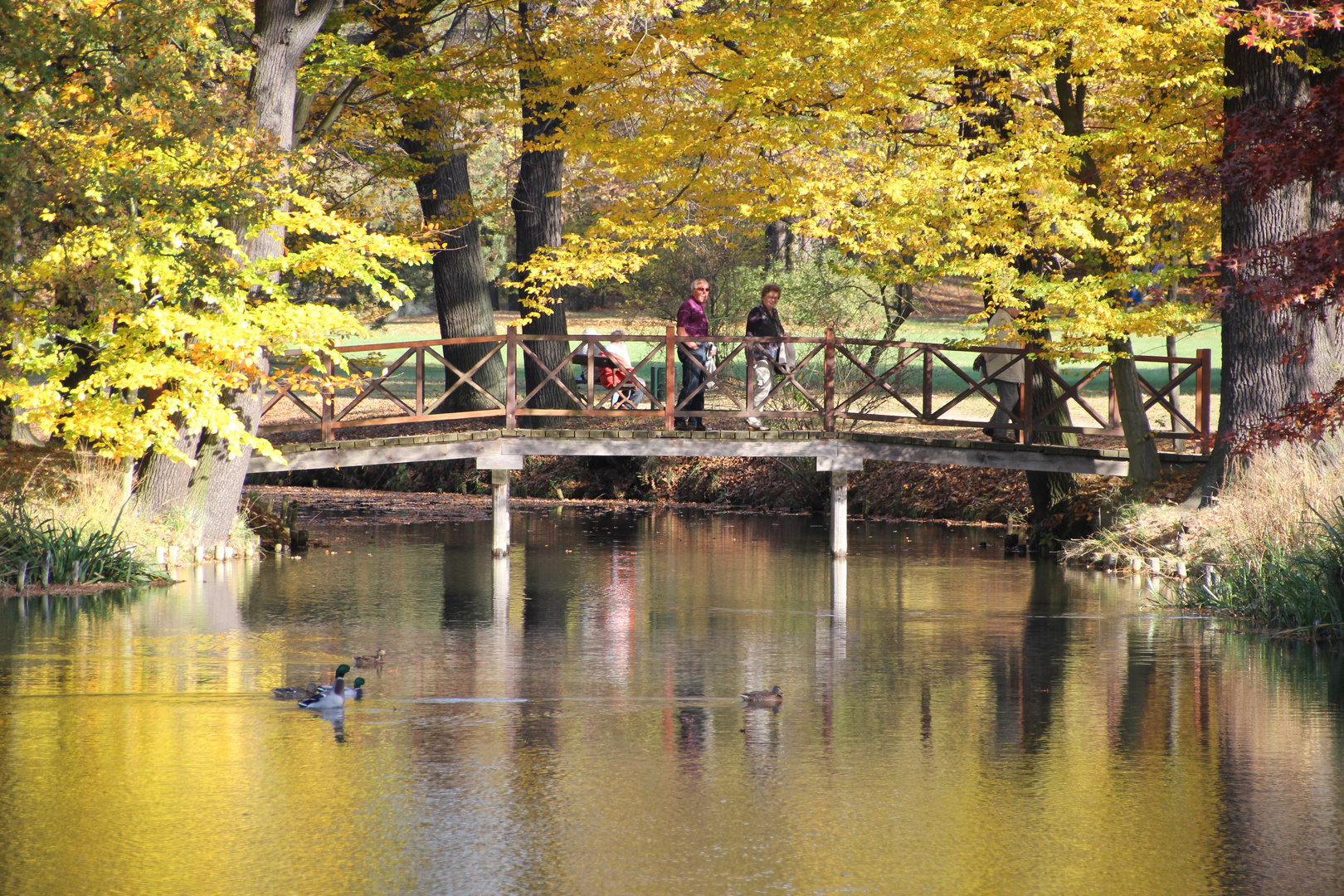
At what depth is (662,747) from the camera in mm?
7848

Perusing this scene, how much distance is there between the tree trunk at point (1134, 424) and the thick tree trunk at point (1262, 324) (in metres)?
1.02

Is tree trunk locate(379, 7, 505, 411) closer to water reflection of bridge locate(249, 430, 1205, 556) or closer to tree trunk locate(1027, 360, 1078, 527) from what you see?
water reflection of bridge locate(249, 430, 1205, 556)

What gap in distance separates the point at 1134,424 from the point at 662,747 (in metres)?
10.6

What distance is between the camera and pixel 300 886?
5.63m

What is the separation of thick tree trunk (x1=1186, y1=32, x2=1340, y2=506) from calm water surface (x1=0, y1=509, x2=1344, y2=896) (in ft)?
10.4

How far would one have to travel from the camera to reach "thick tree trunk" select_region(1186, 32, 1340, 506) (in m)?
15.2

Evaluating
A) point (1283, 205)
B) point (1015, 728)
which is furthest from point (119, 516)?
point (1283, 205)

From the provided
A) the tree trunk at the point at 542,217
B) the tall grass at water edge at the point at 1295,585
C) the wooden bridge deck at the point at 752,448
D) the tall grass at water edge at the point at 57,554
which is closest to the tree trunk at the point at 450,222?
the tree trunk at the point at 542,217

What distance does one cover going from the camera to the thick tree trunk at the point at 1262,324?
15180 mm

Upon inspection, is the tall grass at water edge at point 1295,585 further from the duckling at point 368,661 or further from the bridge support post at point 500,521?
the bridge support post at point 500,521

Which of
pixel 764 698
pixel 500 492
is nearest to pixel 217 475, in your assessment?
pixel 500 492

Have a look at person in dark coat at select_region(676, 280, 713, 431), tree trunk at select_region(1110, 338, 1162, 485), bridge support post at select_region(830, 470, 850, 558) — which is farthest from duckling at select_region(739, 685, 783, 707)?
tree trunk at select_region(1110, 338, 1162, 485)

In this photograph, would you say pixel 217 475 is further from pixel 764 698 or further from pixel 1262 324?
pixel 1262 324

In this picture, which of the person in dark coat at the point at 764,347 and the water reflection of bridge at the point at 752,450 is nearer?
the water reflection of bridge at the point at 752,450
